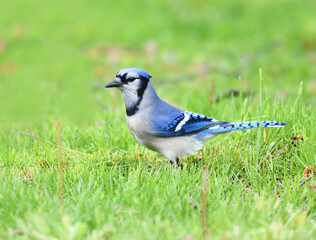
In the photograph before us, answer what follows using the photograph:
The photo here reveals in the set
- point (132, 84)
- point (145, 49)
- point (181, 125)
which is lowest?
point (181, 125)

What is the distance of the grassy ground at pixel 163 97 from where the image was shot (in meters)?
3.41

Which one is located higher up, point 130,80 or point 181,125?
point 130,80

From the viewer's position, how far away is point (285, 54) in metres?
10.5

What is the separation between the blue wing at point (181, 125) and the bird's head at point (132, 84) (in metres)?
0.36

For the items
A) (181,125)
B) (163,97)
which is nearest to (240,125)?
(181,125)

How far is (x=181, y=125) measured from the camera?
459cm

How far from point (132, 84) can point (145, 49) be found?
6.61 m

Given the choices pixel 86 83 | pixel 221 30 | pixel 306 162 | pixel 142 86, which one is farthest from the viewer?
pixel 221 30

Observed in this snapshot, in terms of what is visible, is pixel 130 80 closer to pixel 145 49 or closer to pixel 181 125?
pixel 181 125

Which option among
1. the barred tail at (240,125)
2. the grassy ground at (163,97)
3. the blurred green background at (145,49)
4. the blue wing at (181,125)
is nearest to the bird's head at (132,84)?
the blue wing at (181,125)

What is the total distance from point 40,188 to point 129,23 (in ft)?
28.4

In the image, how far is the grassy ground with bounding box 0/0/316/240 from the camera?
3414 mm

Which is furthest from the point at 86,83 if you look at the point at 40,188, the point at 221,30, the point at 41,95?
the point at 40,188

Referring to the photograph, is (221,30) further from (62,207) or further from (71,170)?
(62,207)
